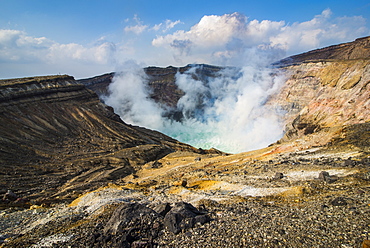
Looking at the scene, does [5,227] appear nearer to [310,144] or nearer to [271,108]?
[310,144]

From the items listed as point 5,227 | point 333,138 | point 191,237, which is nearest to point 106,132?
point 5,227

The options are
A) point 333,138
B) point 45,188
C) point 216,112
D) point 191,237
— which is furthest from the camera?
point 216,112

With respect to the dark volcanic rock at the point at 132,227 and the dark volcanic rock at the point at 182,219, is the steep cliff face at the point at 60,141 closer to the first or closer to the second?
the dark volcanic rock at the point at 132,227

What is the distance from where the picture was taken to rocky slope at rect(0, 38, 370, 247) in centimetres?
1026

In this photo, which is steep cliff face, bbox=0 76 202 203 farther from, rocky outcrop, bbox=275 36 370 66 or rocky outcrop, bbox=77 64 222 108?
rocky outcrop, bbox=275 36 370 66

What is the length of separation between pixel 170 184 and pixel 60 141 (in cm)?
3491

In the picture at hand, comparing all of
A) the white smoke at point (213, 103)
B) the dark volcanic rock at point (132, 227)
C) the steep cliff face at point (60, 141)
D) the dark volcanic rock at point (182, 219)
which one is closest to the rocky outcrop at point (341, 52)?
the white smoke at point (213, 103)

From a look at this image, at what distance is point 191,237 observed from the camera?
33.2ft

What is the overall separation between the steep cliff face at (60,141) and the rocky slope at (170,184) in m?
0.24

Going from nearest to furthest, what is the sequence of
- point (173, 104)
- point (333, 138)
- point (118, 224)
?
point (118, 224) → point (333, 138) → point (173, 104)

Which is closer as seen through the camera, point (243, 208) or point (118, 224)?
point (118, 224)

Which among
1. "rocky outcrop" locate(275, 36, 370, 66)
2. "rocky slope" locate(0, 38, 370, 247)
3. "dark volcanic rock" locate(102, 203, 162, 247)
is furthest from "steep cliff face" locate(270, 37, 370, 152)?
"rocky outcrop" locate(275, 36, 370, 66)

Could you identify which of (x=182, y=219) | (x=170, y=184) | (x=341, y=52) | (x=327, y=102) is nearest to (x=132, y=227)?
(x=182, y=219)

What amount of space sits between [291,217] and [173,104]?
105 meters
